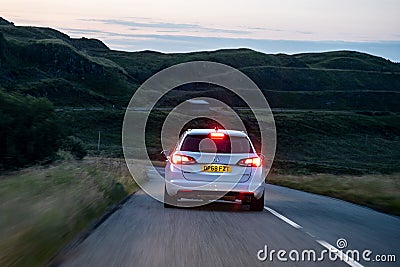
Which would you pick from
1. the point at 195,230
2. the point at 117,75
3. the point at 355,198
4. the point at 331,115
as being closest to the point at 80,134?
the point at 331,115

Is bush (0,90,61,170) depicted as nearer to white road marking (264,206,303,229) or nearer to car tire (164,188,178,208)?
car tire (164,188,178,208)

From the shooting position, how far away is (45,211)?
10.3 metres

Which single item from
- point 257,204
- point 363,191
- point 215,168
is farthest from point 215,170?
point 363,191

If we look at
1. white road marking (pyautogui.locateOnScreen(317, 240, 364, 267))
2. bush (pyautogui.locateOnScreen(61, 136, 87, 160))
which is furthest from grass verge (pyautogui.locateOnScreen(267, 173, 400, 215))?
bush (pyautogui.locateOnScreen(61, 136, 87, 160))

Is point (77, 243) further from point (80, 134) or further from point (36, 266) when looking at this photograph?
point (80, 134)

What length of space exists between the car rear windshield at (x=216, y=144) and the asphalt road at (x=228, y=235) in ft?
4.07

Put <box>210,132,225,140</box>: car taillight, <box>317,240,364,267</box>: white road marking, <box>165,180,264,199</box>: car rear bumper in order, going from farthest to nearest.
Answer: <box>210,132,225,140</box>: car taillight < <box>165,180,264,199</box>: car rear bumper < <box>317,240,364,267</box>: white road marking

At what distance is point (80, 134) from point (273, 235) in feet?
186

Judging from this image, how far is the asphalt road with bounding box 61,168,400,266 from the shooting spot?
9062mm

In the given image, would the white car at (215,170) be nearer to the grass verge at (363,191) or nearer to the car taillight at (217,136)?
the car taillight at (217,136)

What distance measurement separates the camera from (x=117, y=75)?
475 ft

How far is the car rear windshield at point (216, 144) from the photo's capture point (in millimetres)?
14703

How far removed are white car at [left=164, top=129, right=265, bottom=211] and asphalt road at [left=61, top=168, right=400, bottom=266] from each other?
36 centimetres

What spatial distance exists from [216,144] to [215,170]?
607mm
